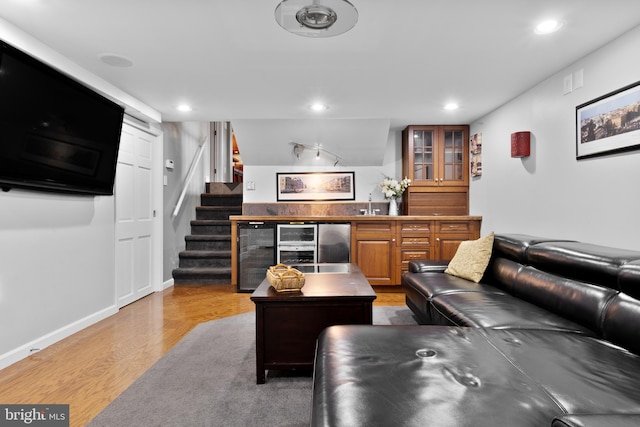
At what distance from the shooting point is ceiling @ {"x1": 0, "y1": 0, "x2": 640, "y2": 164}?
81.1 inches

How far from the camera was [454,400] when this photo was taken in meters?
1.00

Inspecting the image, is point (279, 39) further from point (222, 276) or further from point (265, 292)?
point (222, 276)

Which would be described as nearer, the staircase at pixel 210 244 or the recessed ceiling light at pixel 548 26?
the recessed ceiling light at pixel 548 26

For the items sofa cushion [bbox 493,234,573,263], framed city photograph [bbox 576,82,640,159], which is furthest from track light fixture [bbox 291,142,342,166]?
framed city photograph [bbox 576,82,640,159]

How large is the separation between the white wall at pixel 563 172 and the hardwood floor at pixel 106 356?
1.72 meters

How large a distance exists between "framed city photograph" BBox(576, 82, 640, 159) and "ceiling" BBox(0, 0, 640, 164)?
0.42m

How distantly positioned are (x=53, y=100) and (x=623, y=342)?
12.3ft

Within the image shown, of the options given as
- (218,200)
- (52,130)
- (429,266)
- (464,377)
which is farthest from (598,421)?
(218,200)

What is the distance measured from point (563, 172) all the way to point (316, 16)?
2.48 metres

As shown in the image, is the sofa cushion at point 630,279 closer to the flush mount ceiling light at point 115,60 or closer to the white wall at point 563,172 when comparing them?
the white wall at point 563,172

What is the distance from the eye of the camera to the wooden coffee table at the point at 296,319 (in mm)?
2057

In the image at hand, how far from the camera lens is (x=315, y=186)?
17.1ft

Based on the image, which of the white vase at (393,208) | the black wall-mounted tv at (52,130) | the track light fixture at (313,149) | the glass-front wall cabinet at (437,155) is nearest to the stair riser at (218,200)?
the track light fixture at (313,149)

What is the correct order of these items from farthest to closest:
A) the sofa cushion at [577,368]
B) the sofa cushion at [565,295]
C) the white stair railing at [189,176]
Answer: the white stair railing at [189,176] → the sofa cushion at [565,295] → the sofa cushion at [577,368]
